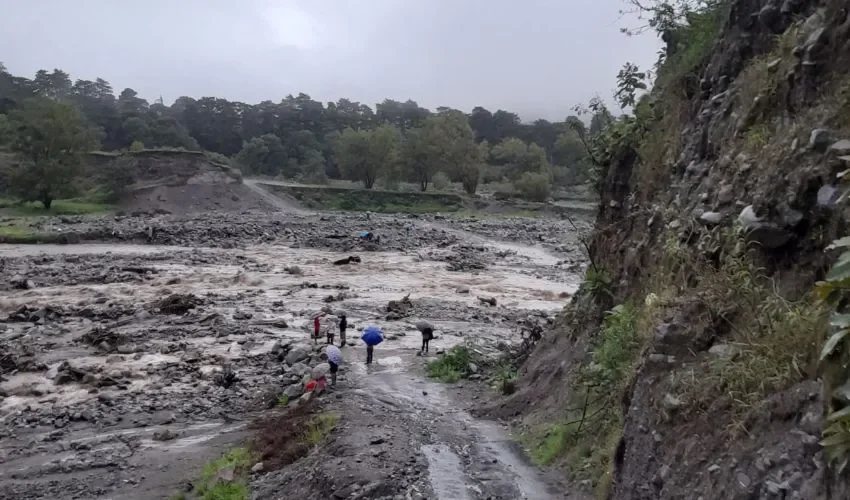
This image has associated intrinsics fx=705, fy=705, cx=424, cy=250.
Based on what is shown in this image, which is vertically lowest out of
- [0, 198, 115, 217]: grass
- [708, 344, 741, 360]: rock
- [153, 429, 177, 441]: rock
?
[0, 198, 115, 217]: grass

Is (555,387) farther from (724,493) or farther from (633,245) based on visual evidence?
(724,493)

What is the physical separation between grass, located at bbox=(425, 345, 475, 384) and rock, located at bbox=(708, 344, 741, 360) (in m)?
8.75

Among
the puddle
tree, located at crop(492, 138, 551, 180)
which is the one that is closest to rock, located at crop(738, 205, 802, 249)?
the puddle

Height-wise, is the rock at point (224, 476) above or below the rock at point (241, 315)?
above

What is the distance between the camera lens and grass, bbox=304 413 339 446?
10.2 metres

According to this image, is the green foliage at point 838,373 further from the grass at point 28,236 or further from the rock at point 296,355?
the grass at point 28,236

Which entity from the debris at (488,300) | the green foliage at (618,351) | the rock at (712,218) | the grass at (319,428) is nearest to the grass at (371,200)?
the debris at (488,300)

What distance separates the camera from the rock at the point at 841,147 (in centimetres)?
561

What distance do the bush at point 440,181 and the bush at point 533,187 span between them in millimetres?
10971

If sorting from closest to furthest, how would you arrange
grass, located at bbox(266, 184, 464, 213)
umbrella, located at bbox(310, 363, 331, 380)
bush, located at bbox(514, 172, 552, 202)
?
umbrella, located at bbox(310, 363, 331, 380), grass, located at bbox(266, 184, 464, 213), bush, located at bbox(514, 172, 552, 202)

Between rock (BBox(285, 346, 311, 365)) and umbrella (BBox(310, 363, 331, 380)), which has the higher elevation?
umbrella (BBox(310, 363, 331, 380))

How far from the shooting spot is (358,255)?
39.6 meters

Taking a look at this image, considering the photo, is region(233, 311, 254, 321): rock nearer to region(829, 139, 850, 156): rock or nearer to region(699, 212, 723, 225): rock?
region(699, 212, 723, 225): rock

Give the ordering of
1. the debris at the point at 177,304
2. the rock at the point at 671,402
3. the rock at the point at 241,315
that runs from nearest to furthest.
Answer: the rock at the point at 671,402, the rock at the point at 241,315, the debris at the point at 177,304
